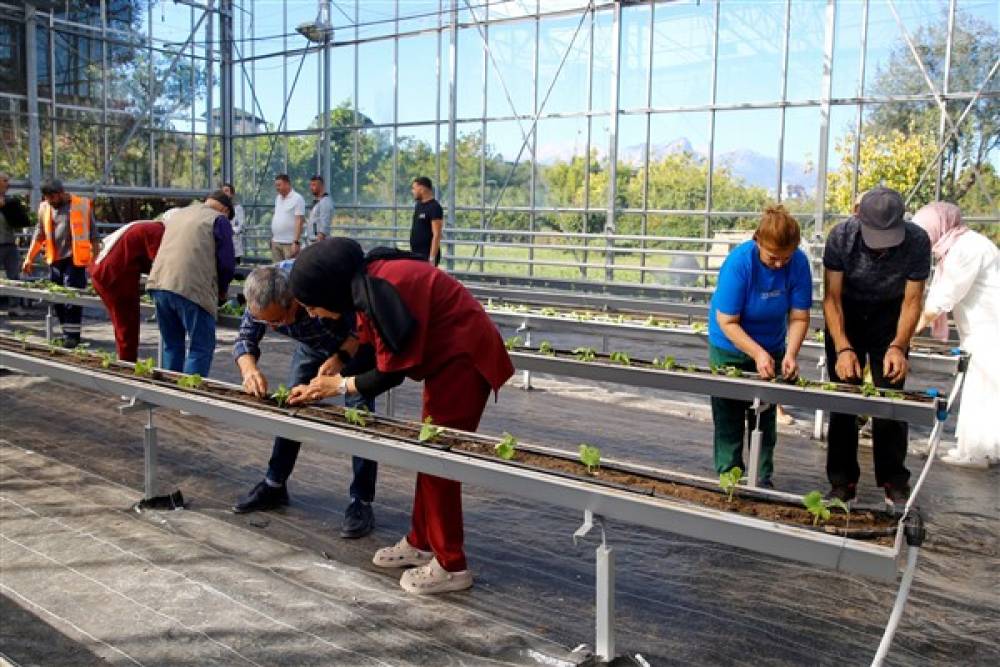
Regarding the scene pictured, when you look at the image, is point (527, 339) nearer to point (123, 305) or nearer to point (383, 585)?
point (123, 305)

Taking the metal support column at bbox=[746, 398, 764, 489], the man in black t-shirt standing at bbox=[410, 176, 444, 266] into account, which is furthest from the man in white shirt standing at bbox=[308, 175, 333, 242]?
the metal support column at bbox=[746, 398, 764, 489]

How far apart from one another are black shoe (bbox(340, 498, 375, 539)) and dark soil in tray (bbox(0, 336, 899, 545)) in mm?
481

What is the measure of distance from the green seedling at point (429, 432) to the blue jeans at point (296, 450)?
0.61m

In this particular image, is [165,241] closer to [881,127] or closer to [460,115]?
[881,127]

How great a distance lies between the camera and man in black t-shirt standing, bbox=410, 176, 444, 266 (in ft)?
33.7

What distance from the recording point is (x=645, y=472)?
3070 millimetres

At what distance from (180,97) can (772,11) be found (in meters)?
11.7

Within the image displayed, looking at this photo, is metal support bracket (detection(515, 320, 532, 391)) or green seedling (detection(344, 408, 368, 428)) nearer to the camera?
green seedling (detection(344, 408, 368, 428))

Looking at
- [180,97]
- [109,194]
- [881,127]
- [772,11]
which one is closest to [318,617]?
[881,127]

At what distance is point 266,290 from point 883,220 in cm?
259

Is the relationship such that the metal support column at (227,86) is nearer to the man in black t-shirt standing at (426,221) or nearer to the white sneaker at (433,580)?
the man in black t-shirt standing at (426,221)

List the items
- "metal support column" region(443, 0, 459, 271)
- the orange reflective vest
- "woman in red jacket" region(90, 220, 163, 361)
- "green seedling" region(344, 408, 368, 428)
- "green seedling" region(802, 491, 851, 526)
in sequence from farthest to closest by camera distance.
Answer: "metal support column" region(443, 0, 459, 271) < the orange reflective vest < "woman in red jacket" region(90, 220, 163, 361) < "green seedling" region(344, 408, 368, 428) < "green seedling" region(802, 491, 851, 526)

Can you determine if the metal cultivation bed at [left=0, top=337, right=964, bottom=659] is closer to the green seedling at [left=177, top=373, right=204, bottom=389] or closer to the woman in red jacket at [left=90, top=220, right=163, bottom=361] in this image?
the green seedling at [left=177, top=373, right=204, bottom=389]

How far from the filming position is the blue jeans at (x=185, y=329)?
5672mm
